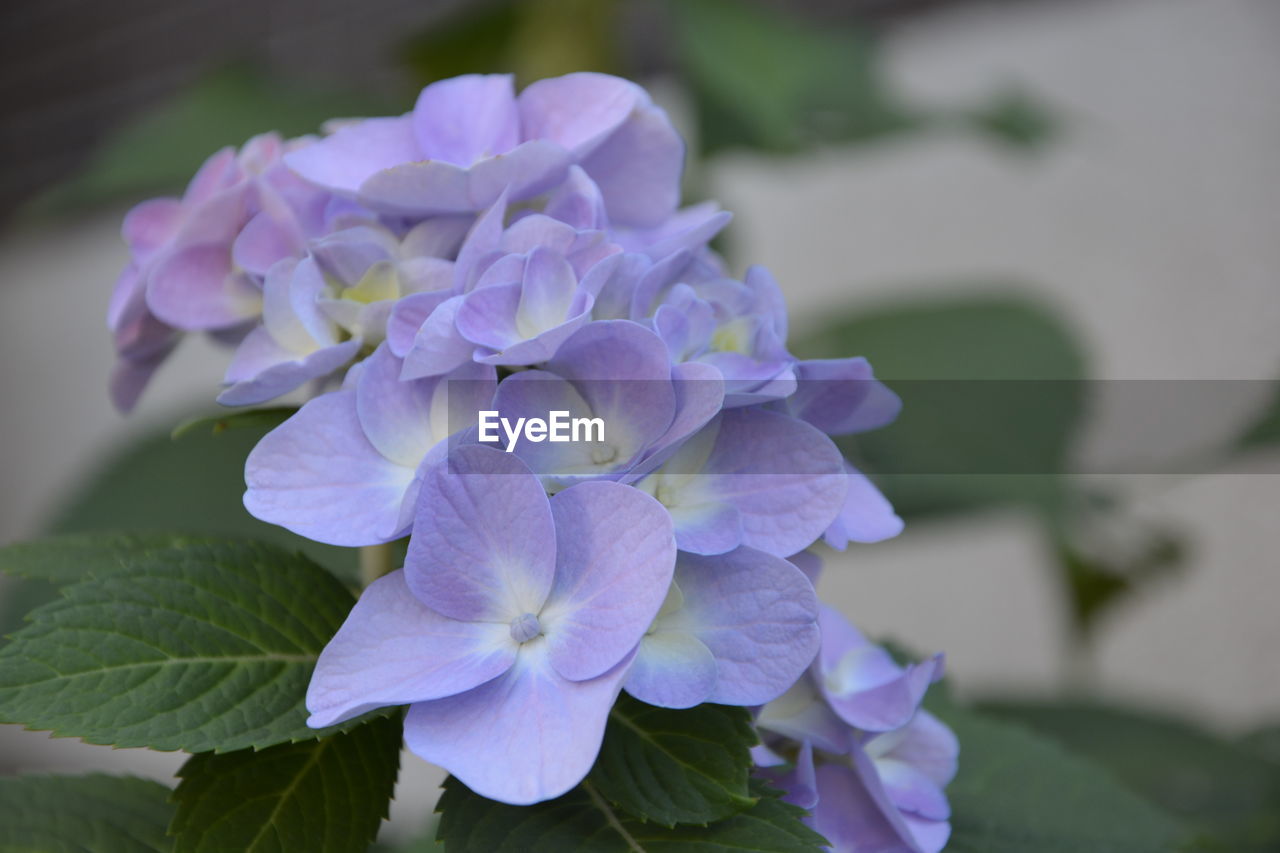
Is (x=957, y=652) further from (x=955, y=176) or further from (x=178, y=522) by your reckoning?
(x=178, y=522)

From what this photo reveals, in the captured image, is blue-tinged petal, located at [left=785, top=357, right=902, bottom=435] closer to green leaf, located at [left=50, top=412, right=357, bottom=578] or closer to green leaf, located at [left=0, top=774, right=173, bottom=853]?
green leaf, located at [left=0, top=774, right=173, bottom=853]

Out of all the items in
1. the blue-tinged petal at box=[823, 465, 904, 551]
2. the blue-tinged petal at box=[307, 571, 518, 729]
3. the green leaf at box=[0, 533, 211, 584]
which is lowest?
the green leaf at box=[0, 533, 211, 584]

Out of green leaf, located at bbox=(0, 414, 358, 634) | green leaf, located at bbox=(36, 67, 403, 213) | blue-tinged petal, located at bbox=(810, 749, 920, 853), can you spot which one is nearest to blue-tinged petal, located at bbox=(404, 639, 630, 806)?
blue-tinged petal, located at bbox=(810, 749, 920, 853)

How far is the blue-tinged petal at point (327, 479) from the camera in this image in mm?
281

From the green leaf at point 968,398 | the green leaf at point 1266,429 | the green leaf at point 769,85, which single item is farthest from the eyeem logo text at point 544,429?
the green leaf at point 769,85

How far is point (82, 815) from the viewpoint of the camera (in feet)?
1.24

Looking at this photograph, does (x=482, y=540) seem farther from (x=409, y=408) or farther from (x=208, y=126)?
(x=208, y=126)

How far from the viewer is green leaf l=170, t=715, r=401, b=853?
295 millimetres

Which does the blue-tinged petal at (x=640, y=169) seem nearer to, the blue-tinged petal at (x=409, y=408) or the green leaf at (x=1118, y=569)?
the blue-tinged petal at (x=409, y=408)

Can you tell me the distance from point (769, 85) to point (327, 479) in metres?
0.81

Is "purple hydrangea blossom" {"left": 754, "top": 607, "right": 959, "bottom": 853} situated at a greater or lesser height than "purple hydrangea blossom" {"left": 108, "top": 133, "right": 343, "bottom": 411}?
lesser

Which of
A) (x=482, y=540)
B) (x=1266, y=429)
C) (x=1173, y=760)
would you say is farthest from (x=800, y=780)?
(x=1173, y=760)

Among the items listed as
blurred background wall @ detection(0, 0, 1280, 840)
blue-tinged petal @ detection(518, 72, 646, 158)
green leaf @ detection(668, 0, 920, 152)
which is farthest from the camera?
blurred background wall @ detection(0, 0, 1280, 840)

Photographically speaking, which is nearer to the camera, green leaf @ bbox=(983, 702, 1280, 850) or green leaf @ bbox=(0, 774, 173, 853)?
green leaf @ bbox=(0, 774, 173, 853)
